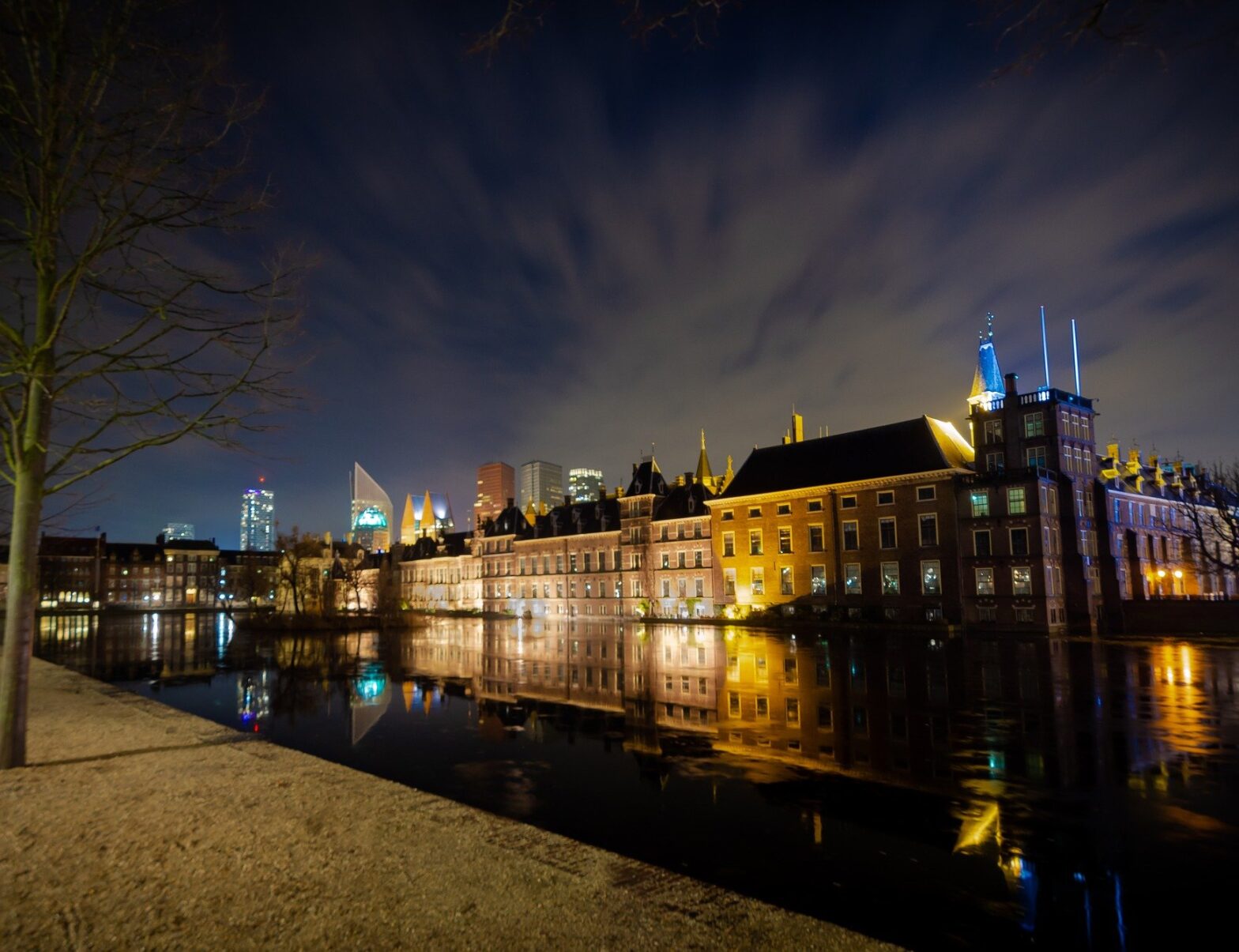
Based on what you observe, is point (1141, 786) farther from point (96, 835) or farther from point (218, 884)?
point (96, 835)

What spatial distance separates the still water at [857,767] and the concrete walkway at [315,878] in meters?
0.87

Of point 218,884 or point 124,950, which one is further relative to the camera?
point 218,884

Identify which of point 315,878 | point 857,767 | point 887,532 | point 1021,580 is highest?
point 887,532

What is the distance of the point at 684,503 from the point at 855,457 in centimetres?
2035

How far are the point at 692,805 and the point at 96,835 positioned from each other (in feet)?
22.1

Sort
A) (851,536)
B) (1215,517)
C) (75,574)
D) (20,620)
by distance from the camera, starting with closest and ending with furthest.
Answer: (20,620)
(851,536)
(1215,517)
(75,574)

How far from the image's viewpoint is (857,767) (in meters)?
11.3

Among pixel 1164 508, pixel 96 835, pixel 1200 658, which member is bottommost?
pixel 1200 658

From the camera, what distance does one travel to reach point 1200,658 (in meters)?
29.3

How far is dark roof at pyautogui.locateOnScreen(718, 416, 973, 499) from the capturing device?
51.8 meters

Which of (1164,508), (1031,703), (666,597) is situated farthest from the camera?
(666,597)

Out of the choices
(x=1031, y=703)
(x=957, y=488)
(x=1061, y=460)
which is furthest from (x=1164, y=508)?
(x=1031, y=703)

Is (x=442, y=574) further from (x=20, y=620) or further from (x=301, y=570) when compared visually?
(x=20, y=620)

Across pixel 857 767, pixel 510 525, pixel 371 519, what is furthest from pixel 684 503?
pixel 371 519
